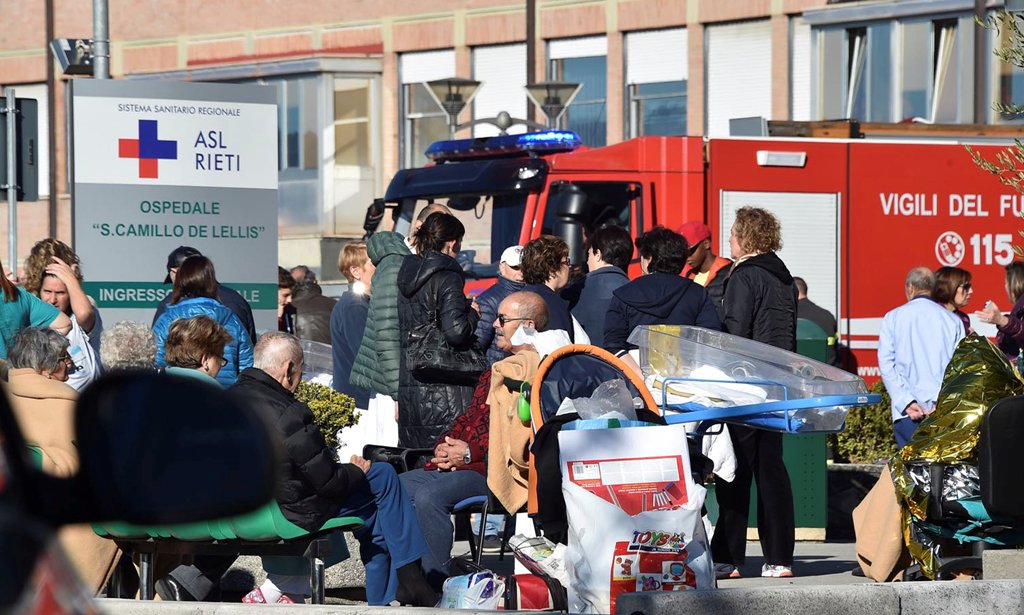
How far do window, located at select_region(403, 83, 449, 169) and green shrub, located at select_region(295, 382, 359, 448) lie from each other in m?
27.2

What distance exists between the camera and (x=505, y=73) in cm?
3400

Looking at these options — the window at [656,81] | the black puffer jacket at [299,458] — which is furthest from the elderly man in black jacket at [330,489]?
the window at [656,81]

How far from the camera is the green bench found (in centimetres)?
666

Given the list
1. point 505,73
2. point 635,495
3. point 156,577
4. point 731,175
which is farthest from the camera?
point 505,73

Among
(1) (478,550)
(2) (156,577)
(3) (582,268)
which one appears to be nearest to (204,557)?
(2) (156,577)

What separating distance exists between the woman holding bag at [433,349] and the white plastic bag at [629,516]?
1.79 metres

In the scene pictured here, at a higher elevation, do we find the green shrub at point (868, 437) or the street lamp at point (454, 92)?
the street lamp at point (454, 92)

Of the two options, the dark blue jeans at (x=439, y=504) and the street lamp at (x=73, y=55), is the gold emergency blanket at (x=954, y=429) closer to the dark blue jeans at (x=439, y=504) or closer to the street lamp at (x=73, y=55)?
the dark blue jeans at (x=439, y=504)

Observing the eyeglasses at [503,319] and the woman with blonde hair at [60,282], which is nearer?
the eyeglasses at [503,319]

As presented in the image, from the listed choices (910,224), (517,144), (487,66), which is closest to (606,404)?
(517,144)

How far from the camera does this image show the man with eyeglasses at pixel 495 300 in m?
8.62

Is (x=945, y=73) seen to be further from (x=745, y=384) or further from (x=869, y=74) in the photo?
(x=745, y=384)

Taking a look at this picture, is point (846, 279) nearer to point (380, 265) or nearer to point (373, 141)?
point (380, 265)

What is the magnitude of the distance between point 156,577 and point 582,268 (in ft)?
21.0
